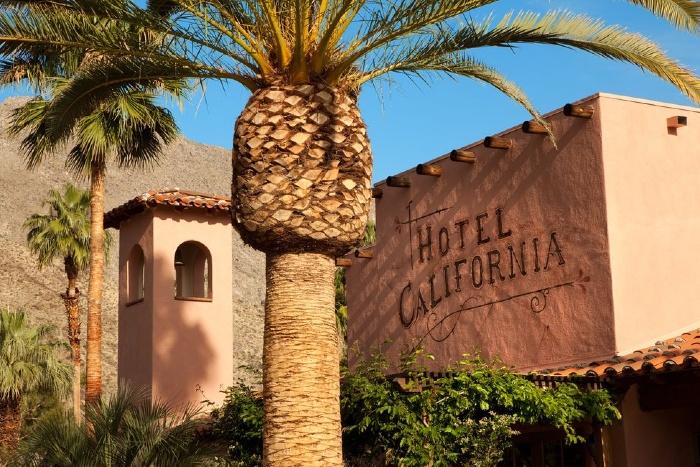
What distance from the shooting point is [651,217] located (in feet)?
50.9

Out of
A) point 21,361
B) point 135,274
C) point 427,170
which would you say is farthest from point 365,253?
point 21,361

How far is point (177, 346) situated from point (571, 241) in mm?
9817

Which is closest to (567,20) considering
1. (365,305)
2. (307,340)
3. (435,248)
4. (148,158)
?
(307,340)

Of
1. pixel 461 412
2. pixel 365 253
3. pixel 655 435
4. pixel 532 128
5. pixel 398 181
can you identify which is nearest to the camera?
pixel 461 412

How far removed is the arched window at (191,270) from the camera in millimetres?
24062

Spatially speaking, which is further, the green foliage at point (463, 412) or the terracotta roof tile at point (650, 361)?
the green foliage at point (463, 412)

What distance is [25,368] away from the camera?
32906 millimetres

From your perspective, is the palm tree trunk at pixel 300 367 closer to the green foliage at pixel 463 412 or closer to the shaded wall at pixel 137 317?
the green foliage at pixel 463 412

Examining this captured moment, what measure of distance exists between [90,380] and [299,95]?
12068 mm

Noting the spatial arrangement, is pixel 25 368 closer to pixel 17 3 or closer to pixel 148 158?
pixel 148 158

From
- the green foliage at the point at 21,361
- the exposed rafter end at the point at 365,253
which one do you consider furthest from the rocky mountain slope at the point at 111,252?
the exposed rafter end at the point at 365,253

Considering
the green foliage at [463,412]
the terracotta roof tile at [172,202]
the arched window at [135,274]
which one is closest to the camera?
the green foliage at [463,412]

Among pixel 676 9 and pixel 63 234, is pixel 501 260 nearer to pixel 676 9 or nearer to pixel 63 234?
pixel 676 9

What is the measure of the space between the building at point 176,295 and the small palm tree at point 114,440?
7.15 m
